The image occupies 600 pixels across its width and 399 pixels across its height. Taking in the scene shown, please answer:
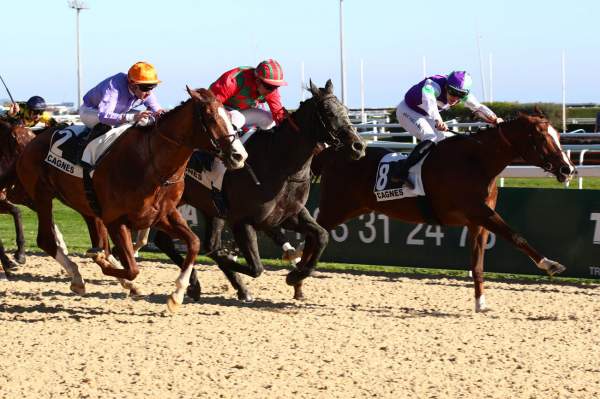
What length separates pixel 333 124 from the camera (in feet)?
26.4

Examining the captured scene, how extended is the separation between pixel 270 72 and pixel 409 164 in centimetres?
156

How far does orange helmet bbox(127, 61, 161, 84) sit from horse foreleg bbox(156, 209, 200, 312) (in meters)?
1.08

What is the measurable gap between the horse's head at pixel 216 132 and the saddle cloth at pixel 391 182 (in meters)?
2.33

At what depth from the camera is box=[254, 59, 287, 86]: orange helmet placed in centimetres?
860

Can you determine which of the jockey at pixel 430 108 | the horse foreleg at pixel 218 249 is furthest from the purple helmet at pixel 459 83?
the horse foreleg at pixel 218 249

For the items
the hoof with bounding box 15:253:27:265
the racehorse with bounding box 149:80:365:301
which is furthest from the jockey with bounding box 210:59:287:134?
the hoof with bounding box 15:253:27:265

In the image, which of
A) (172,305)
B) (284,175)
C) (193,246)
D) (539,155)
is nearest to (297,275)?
(284,175)

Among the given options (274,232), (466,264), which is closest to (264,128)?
(274,232)

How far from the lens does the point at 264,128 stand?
8.99 metres

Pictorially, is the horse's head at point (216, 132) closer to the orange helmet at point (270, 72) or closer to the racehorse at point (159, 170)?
the racehorse at point (159, 170)

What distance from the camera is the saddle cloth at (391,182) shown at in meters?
9.33

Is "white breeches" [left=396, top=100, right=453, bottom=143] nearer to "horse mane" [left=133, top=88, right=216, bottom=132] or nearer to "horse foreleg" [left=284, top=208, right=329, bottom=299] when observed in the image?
"horse foreleg" [left=284, top=208, right=329, bottom=299]

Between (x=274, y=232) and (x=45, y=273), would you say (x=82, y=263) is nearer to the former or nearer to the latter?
(x=45, y=273)

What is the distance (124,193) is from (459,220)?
9.63 feet
